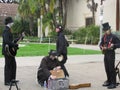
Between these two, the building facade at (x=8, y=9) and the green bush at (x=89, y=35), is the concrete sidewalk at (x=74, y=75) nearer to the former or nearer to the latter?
the green bush at (x=89, y=35)

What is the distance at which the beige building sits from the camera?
1594 inches

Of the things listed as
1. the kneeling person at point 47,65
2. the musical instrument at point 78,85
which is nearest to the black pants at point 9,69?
the kneeling person at point 47,65

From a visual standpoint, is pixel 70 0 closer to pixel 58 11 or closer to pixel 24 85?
pixel 58 11

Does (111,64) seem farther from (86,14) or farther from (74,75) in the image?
(86,14)

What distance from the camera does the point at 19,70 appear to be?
16.0m

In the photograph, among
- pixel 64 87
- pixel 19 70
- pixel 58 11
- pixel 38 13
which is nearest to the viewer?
pixel 64 87

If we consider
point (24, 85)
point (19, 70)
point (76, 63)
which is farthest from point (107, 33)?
point (76, 63)

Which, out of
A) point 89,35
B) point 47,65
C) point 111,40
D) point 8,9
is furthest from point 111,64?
point 8,9

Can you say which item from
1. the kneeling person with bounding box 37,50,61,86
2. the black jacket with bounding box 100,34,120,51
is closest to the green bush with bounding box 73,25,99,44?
the black jacket with bounding box 100,34,120,51

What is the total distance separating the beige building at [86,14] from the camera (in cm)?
4050

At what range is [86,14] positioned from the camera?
47219mm

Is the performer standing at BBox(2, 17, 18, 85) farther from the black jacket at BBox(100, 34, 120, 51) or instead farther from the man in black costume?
the black jacket at BBox(100, 34, 120, 51)

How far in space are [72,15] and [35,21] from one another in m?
14.2

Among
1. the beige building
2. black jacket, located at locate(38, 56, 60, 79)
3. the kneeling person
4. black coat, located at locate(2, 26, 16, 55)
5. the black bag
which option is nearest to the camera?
the black bag
